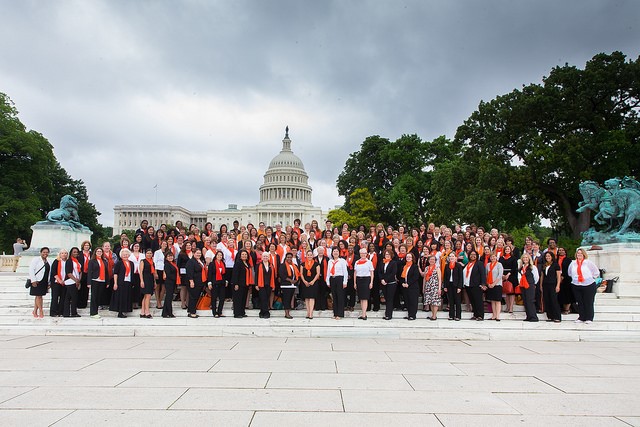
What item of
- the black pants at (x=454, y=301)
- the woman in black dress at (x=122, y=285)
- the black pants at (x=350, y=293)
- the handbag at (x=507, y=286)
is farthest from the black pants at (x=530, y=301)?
the woman in black dress at (x=122, y=285)

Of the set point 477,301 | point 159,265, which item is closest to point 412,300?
point 477,301

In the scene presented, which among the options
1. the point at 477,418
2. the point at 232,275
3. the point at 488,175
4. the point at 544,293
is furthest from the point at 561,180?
the point at 477,418

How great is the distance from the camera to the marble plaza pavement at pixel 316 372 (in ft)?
15.6

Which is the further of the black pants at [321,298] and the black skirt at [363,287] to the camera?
the black pants at [321,298]

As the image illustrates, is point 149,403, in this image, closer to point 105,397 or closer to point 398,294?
point 105,397

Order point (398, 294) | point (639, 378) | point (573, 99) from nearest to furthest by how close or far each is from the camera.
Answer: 1. point (639, 378)
2. point (398, 294)
3. point (573, 99)

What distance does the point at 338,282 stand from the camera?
37.1 feet

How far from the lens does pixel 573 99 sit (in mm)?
27281

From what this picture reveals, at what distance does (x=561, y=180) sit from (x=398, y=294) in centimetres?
1996

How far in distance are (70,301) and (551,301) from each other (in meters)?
11.6

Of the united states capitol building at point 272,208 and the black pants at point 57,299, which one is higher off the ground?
the united states capitol building at point 272,208

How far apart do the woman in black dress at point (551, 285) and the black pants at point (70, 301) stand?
37.3 ft

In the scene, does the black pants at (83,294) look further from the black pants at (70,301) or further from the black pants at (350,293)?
the black pants at (350,293)

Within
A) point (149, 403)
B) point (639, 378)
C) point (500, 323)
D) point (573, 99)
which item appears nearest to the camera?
point (149, 403)
